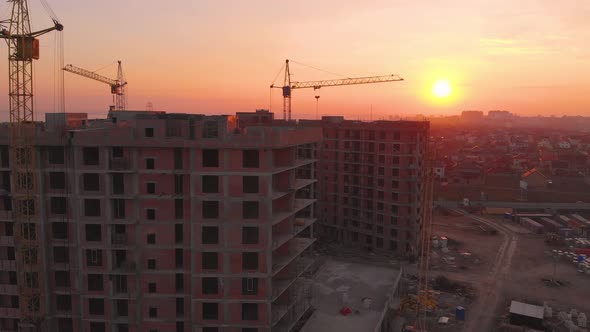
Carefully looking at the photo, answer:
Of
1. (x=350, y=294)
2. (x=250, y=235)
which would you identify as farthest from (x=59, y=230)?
(x=350, y=294)

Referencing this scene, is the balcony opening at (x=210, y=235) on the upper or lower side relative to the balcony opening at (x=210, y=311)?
upper

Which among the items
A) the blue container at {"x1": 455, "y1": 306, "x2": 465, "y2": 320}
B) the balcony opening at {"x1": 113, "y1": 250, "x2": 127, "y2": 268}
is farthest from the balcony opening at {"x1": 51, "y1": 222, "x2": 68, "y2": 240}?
the blue container at {"x1": 455, "y1": 306, "x2": 465, "y2": 320}

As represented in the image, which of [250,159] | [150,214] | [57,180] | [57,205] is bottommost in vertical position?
[150,214]

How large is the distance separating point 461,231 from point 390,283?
37.1 m

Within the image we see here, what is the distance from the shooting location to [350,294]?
1625 inches

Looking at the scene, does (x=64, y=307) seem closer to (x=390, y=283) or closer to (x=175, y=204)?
(x=175, y=204)

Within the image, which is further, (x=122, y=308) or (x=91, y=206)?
(x=122, y=308)

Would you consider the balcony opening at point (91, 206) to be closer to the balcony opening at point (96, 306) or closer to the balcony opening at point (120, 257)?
the balcony opening at point (120, 257)

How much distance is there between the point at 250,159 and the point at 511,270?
148 feet

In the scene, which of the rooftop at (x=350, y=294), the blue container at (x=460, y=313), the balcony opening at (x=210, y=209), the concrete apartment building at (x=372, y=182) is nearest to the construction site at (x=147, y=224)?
the balcony opening at (x=210, y=209)

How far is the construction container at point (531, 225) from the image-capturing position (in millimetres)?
75481

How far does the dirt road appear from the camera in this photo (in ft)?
139

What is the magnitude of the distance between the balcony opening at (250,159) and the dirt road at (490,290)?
26.8m

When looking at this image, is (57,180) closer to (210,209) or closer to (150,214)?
(150,214)
